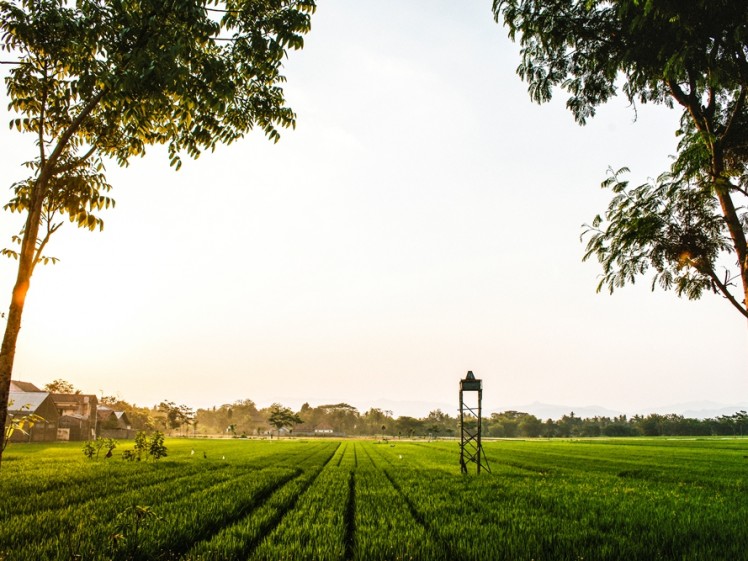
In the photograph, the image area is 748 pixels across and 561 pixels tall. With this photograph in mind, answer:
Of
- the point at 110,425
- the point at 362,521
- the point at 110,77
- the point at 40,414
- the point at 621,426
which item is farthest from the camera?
the point at 621,426

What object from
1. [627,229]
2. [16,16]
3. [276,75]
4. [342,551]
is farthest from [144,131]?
[627,229]

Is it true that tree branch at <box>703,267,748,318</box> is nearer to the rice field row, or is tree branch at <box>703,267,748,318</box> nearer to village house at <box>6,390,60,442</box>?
the rice field row

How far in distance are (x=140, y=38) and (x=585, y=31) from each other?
13.2 meters

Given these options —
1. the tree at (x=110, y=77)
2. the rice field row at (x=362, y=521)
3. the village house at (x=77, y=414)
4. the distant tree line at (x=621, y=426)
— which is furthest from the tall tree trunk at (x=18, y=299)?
the distant tree line at (x=621, y=426)

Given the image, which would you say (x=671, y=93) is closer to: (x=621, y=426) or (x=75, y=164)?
(x=75, y=164)

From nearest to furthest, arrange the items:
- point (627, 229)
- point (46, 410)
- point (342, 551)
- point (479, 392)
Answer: point (342, 551), point (627, 229), point (479, 392), point (46, 410)

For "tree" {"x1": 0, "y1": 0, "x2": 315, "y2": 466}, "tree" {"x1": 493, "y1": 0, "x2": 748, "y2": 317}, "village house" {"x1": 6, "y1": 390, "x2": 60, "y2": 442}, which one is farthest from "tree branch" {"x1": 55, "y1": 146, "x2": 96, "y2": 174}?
"village house" {"x1": 6, "y1": 390, "x2": 60, "y2": 442}

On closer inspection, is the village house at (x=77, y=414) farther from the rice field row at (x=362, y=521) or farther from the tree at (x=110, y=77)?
the tree at (x=110, y=77)

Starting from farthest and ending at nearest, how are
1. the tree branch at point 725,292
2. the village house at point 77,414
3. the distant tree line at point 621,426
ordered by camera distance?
the distant tree line at point 621,426
the village house at point 77,414
the tree branch at point 725,292

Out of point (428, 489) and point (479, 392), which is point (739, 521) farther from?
point (479, 392)

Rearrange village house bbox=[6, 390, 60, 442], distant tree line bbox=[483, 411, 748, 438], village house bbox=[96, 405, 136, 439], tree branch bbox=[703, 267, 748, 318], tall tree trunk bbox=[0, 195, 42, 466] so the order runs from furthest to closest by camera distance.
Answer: distant tree line bbox=[483, 411, 748, 438], village house bbox=[96, 405, 136, 439], village house bbox=[6, 390, 60, 442], tree branch bbox=[703, 267, 748, 318], tall tree trunk bbox=[0, 195, 42, 466]

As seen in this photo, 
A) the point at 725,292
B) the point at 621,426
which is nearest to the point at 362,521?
the point at 725,292

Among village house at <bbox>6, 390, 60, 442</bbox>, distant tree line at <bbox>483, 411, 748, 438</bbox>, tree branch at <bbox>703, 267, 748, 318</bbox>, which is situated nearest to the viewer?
tree branch at <bbox>703, 267, 748, 318</bbox>

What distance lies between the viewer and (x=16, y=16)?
3783 mm
